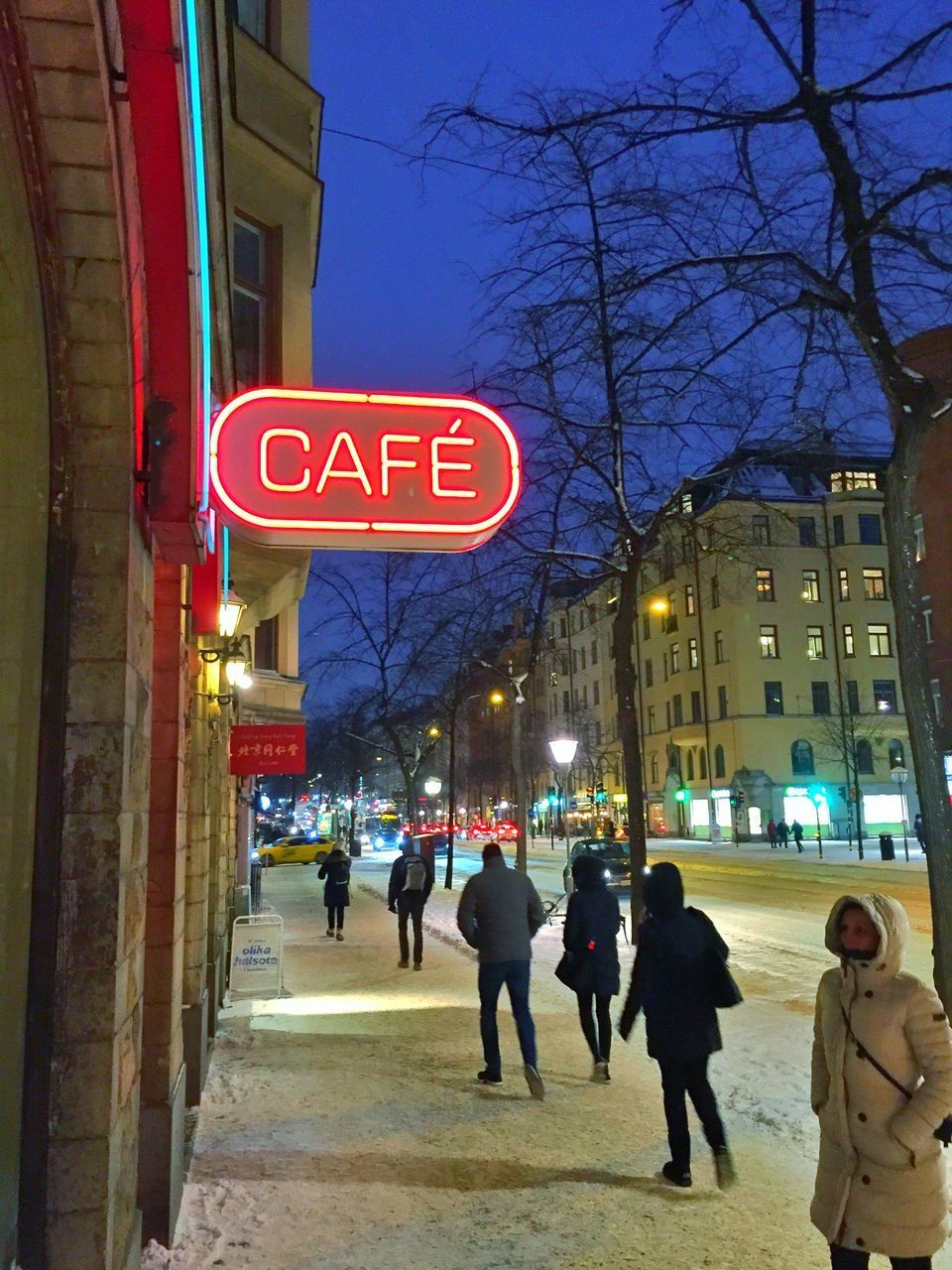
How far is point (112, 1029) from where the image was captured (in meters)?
3.43

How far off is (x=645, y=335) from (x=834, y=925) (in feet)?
20.7

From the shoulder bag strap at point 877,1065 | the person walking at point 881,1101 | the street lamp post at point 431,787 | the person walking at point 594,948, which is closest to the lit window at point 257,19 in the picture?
the person walking at point 594,948

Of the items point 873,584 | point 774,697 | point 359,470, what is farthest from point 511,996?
point 873,584

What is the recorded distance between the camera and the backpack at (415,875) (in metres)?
12.6

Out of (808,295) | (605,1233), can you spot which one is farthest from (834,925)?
(808,295)

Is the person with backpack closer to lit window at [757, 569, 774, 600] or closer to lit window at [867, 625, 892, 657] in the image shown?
lit window at [757, 569, 774, 600]

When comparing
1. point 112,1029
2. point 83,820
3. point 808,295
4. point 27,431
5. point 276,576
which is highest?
point 808,295

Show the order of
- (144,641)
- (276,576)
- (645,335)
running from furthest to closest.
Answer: (276,576)
(645,335)
(144,641)

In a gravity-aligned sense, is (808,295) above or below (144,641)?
above

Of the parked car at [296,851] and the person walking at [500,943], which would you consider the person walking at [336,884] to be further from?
the parked car at [296,851]

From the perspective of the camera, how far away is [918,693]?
7.27 metres

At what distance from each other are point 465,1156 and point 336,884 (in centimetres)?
1088

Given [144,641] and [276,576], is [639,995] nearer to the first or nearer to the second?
[144,641]

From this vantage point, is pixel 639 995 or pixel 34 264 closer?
pixel 34 264
